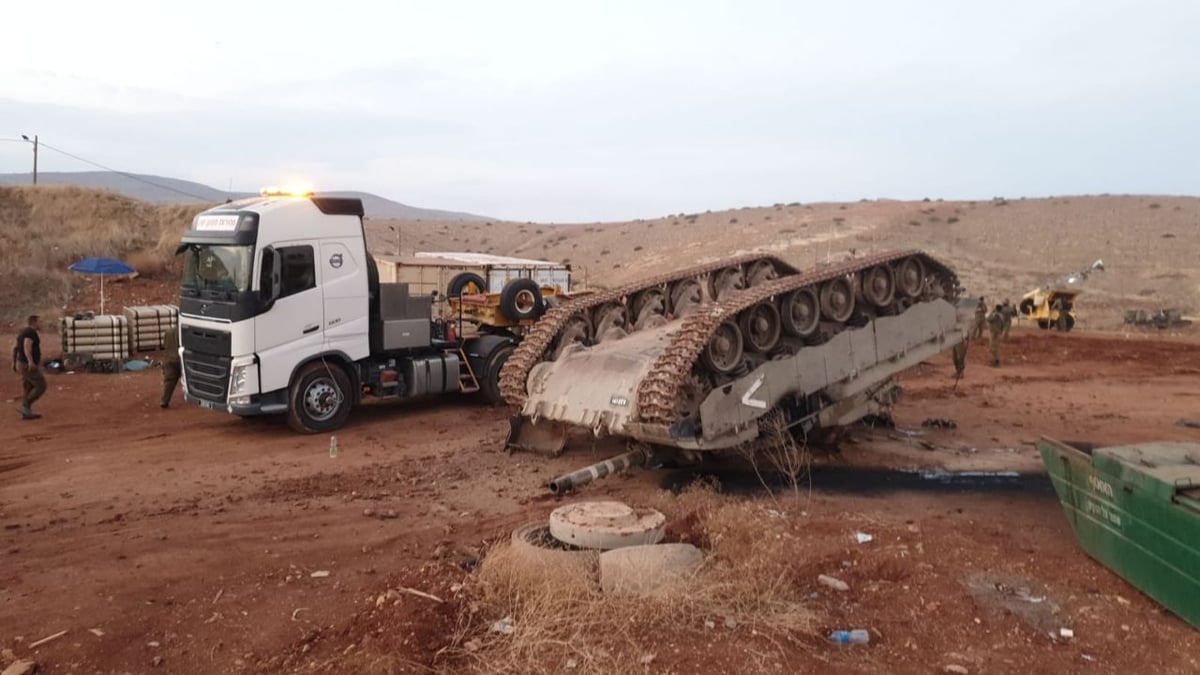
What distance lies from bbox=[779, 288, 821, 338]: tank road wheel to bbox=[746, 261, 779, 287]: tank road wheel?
1.92m

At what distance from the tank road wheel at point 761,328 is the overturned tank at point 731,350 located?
0.05ft

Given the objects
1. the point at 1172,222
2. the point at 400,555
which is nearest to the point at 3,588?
the point at 400,555

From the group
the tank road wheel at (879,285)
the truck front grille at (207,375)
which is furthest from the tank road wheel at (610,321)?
the truck front grille at (207,375)

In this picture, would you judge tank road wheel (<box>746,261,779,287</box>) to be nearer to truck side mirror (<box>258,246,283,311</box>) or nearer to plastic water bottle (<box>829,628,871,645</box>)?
truck side mirror (<box>258,246,283,311</box>)

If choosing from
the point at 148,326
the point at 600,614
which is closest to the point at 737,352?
the point at 600,614

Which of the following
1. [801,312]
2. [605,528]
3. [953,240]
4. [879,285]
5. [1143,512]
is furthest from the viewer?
[953,240]

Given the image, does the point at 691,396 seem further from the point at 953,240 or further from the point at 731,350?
the point at 953,240

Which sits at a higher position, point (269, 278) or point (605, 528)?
point (269, 278)

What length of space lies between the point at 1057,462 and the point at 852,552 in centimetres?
192

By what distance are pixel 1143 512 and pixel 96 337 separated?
749 inches

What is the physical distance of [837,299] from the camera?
10.9 metres

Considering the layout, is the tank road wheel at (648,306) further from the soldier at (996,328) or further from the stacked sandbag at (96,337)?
the stacked sandbag at (96,337)

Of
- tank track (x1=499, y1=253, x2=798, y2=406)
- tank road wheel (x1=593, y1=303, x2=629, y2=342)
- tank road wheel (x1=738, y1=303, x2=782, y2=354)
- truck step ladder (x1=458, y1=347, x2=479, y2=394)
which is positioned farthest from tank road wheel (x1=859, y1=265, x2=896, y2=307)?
truck step ladder (x1=458, y1=347, x2=479, y2=394)

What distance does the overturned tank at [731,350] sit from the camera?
9117mm
